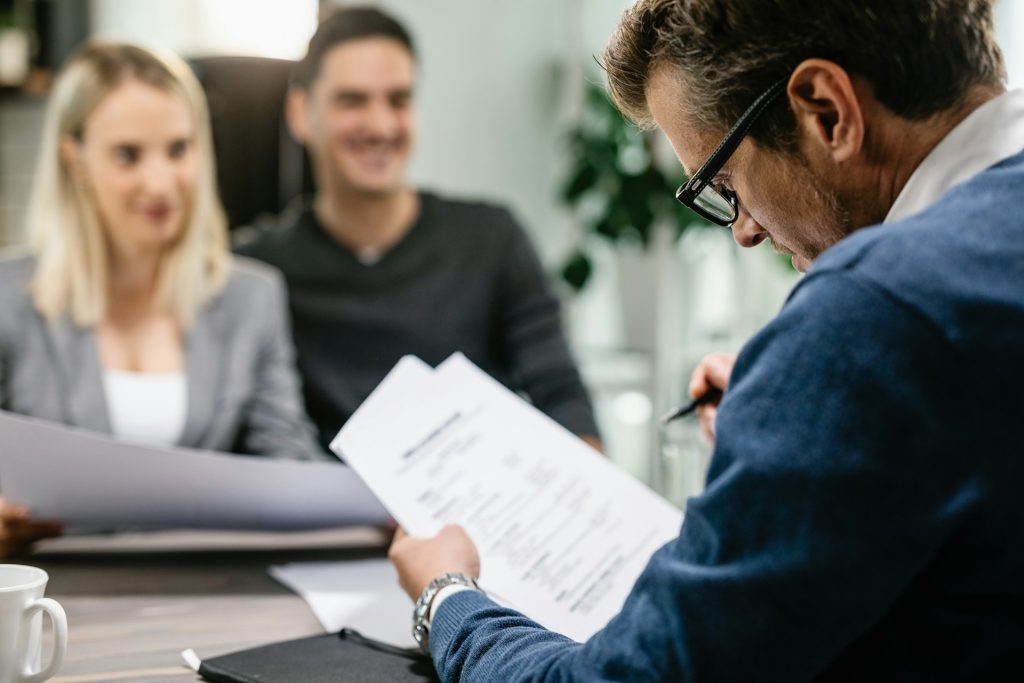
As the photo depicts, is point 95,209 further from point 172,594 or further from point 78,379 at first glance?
point 172,594

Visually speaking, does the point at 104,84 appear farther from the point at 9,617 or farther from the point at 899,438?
the point at 899,438

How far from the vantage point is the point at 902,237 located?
539 millimetres

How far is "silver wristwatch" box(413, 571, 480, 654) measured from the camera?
803 mm

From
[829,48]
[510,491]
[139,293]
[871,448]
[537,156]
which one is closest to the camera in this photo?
[871,448]

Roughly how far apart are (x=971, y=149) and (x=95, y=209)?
159 centimetres

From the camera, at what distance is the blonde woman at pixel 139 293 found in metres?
1.64

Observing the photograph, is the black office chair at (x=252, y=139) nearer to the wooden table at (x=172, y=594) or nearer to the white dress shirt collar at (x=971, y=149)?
the wooden table at (x=172, y=594)

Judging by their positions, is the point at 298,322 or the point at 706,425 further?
the point at 298,322

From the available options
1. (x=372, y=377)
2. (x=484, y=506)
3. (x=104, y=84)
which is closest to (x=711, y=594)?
(x=484, y=506)

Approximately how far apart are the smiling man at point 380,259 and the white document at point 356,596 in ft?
2.50

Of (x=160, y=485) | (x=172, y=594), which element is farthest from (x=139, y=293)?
(x=172, y=594)

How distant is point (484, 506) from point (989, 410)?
521mm

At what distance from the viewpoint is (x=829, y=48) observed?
2.06 feet

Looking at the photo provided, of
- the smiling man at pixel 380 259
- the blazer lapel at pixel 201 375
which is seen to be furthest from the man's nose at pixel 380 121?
the blazer lapel at pixel 201 375
